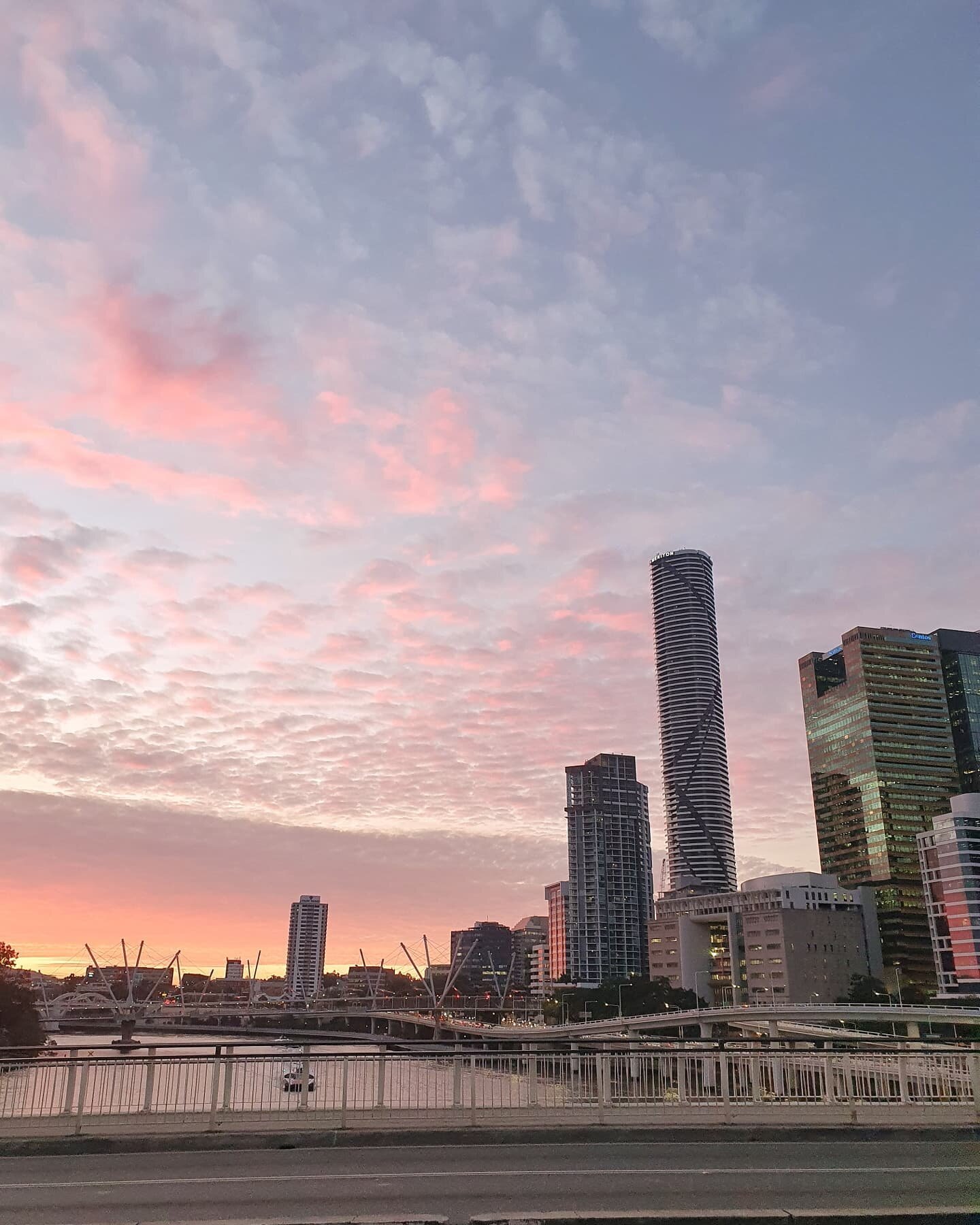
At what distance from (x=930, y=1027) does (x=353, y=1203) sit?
172 metres

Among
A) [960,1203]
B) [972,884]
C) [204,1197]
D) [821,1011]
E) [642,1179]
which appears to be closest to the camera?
[960,1203]

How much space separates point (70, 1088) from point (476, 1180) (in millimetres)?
8238

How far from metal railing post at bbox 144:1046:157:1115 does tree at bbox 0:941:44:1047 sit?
380 feet

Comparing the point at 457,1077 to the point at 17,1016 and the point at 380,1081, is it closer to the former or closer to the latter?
the point at 380,1081

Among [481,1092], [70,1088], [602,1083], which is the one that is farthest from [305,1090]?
[602,1083]

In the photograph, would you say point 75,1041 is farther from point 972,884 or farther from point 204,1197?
point 204,1197

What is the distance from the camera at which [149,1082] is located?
1661cm

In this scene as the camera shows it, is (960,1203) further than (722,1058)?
No

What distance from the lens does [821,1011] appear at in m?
122

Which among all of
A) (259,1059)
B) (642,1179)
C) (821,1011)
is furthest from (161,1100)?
(821,1011)

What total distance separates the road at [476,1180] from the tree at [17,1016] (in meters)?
120

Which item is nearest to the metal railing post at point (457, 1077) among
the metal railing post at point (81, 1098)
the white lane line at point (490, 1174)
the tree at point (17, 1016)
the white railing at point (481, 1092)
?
the white railing at point (481, 1092)

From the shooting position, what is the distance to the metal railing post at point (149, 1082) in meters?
16.6

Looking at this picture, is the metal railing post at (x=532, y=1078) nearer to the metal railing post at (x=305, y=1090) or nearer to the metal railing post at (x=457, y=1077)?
the metal railing post at (x=457, y=1077)
